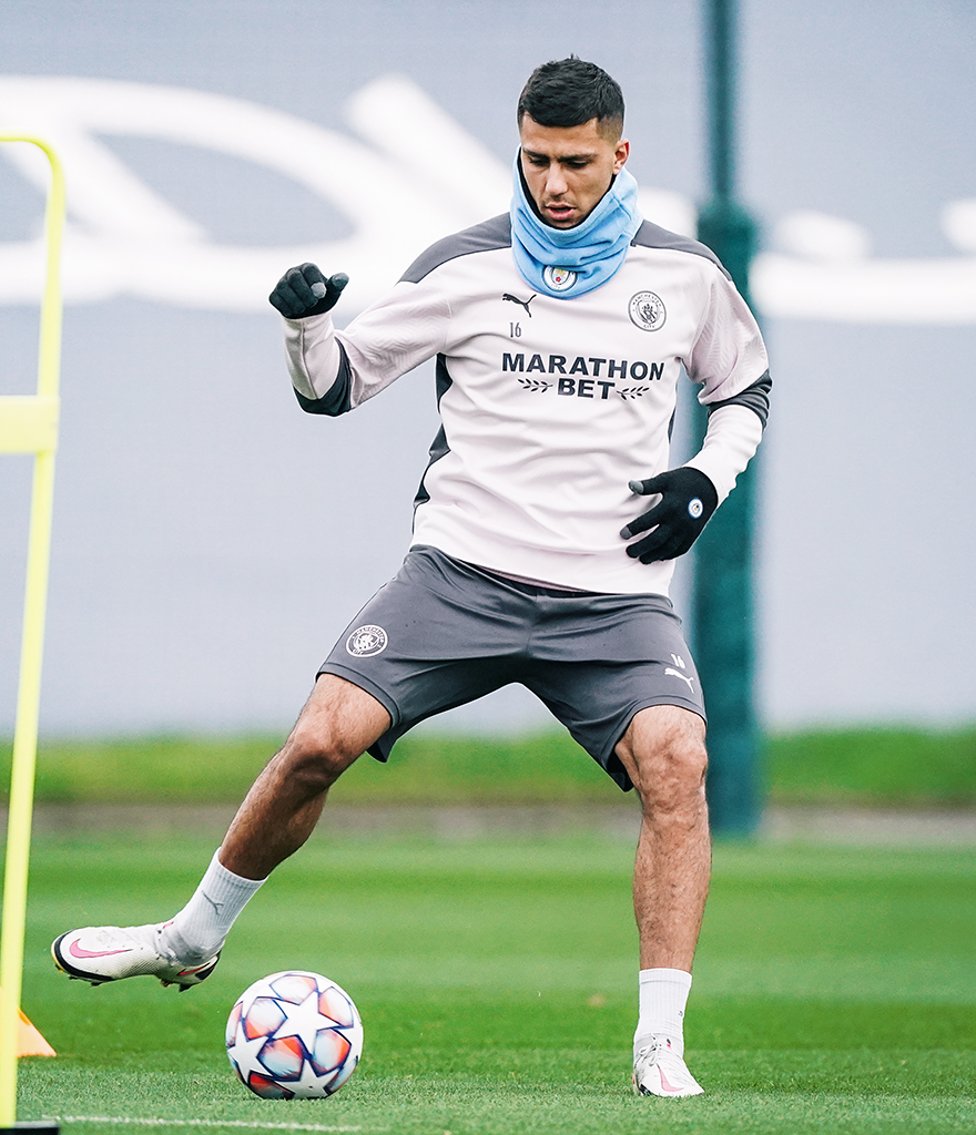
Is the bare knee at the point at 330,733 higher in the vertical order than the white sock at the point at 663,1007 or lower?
higher

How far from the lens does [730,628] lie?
1510 centimetres

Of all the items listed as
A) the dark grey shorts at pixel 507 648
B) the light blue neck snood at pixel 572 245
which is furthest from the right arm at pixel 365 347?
the dark grey shorts at pixel 507 648

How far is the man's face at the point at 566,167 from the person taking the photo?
4.75 meters

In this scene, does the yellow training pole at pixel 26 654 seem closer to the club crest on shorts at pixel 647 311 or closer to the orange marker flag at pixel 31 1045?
the club crest on shorts at pixel 647 311

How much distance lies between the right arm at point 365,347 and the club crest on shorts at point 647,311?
0.44 m

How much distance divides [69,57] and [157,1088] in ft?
44.2

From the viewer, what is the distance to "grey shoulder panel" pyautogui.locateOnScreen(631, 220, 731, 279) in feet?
16.4

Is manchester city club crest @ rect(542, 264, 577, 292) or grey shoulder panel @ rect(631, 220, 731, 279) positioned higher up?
grey shoulder panel @ rect(631, 220, 731, 279)

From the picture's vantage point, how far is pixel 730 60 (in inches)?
626

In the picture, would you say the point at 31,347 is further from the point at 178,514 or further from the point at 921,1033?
the point at 921,1033

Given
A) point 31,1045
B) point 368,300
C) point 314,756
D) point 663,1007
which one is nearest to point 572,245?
point 314,756

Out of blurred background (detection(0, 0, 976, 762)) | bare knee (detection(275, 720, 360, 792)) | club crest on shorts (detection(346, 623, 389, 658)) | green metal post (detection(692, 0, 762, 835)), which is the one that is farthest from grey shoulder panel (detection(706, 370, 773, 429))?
blurred background (detection(0, 0, 976, 762))

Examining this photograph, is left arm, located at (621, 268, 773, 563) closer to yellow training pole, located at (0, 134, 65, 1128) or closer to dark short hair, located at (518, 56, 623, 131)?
dark short hair, located at (518, 56, 623, 131)

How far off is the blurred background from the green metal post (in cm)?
35
